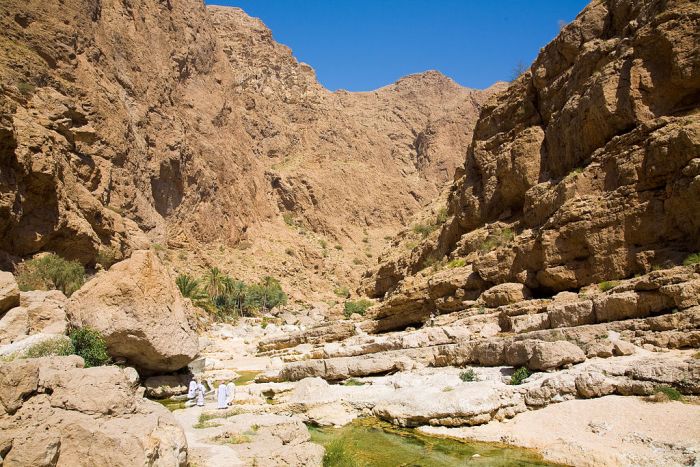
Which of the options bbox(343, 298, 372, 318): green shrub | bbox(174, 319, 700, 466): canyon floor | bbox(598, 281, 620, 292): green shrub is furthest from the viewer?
bbox(343, 298, 372, 318): green shrub

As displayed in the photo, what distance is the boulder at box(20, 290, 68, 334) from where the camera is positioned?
41.3 feet

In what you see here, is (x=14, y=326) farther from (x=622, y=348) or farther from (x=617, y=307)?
(x=617, y=307)

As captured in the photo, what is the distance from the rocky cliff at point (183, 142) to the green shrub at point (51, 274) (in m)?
1.33

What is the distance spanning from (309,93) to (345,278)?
4804 centimetres

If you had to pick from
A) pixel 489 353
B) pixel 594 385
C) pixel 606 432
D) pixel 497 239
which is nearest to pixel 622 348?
pixel 594 385

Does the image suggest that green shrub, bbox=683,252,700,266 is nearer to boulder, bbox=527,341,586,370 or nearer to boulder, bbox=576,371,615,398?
boulder, bbox=527,341,586,370

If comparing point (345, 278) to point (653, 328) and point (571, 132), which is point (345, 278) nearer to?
point (571, 132)

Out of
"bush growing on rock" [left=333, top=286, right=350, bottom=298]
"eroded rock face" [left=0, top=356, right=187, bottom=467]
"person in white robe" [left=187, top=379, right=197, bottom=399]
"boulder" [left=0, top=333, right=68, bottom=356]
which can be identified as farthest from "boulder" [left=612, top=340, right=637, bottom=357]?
"bush growing on rock" [left=333, top=286, right=350, bottom=298]

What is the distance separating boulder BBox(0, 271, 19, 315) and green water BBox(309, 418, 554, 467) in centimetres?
873

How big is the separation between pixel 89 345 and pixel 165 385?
2957mm

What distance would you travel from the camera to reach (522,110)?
25.8 metres

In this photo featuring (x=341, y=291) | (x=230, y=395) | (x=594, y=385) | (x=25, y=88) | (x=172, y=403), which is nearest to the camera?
(x=594, y=385)

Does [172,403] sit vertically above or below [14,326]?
below

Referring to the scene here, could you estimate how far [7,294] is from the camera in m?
12.1
